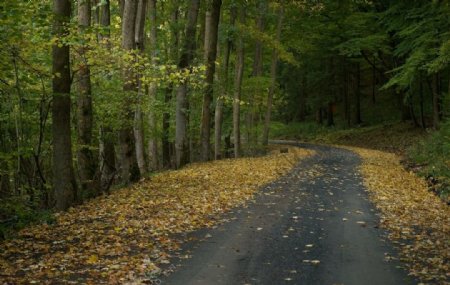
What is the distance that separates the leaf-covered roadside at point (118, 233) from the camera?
693cm

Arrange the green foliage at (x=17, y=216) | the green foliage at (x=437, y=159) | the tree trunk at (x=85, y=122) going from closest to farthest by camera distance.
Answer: the green foliage at (x=17, y=216), the tree trunk at (x=85, y=122), the green foliage at (x=437, y=159)

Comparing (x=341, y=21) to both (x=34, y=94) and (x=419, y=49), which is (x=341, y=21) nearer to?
(x=419, y=49)

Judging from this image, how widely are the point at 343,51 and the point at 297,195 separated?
21466 millimetres

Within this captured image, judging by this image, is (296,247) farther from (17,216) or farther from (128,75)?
(128,75)

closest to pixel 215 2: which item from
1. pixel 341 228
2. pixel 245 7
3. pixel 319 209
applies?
pixel 245 7

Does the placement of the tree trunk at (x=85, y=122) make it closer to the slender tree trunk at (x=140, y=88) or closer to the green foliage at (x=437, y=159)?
the slender tree trunk at (x=140, y=88)

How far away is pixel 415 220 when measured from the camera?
10.5m

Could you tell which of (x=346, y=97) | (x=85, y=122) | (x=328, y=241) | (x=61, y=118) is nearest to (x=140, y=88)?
(x=85, y=122)

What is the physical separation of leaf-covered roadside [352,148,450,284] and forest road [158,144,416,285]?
0.29m

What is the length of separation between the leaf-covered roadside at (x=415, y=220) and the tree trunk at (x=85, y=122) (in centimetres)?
800

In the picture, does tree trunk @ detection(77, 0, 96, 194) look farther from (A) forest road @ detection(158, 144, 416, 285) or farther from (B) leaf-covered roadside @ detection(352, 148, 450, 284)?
(B) leaf-covered roadside @ detection(352, 148, 450, 284)

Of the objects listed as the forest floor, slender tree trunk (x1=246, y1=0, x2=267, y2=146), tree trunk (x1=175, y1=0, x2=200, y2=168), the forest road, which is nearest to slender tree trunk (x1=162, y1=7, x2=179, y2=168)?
tree trunk (x1=175, y1=0, x2=200, y2=168)

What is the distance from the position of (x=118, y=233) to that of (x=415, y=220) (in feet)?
21.3

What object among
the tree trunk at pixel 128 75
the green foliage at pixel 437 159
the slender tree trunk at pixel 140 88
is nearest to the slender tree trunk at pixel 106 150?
the tree trunk at pixel 128 75
